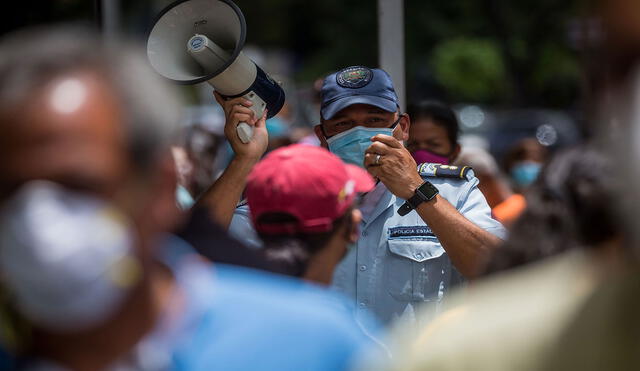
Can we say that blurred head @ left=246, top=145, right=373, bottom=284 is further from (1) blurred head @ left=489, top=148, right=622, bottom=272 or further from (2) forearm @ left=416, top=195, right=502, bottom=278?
(2) forearm @ left=416, top=195, right=502, bottom=278

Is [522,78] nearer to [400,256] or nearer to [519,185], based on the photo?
[519,185]

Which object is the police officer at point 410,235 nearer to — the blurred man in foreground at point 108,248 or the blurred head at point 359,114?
the blurred head at point 359,114

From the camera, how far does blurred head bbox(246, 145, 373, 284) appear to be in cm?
264

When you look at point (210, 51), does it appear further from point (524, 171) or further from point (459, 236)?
point (524, 171)

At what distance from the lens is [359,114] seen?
3.91m

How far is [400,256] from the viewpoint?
355cm

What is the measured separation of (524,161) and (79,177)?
6.81 metres

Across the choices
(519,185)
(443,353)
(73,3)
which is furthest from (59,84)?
(73,3)

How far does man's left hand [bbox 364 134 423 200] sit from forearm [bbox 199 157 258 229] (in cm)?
41

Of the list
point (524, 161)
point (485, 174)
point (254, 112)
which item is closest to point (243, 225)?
point (254, 112)

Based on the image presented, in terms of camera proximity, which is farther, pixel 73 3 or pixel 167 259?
pixel 73 3

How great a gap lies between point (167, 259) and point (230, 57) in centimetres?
219

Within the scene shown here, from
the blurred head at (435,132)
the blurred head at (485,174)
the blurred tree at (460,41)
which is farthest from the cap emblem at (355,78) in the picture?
the blurred tree at (460,41)

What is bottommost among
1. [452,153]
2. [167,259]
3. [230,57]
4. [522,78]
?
[522,78]
